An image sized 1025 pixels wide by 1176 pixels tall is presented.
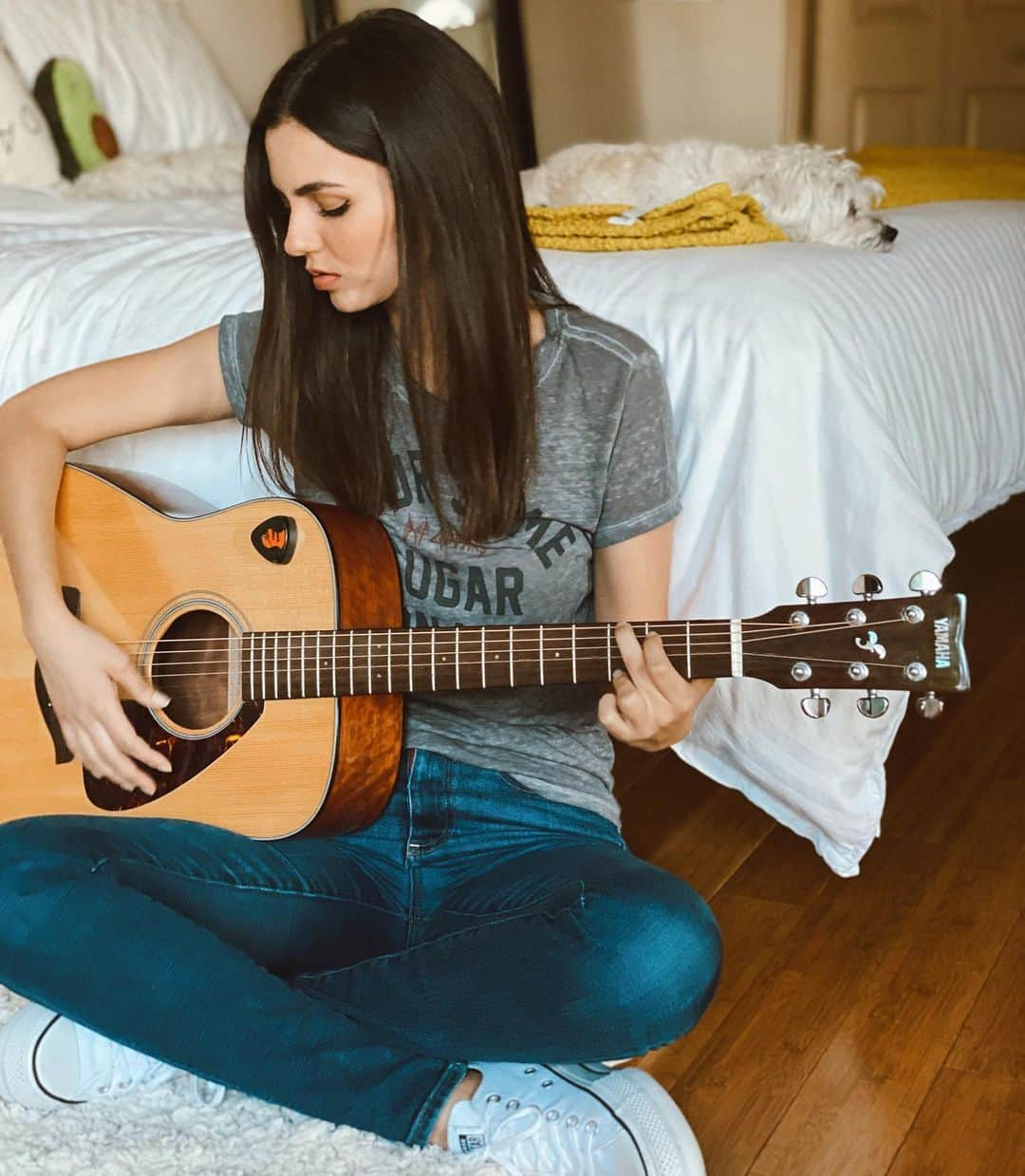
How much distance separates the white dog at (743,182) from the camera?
64.4 inches

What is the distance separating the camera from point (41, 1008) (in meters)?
1.17

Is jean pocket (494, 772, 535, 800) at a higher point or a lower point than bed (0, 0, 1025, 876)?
lower

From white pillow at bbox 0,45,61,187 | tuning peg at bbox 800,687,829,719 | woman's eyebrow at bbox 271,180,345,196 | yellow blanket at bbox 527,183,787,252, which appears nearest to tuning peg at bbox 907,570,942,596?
tuning peg at bbox 800,687,829,719

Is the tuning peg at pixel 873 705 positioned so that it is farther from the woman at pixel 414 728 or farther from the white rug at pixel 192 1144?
the white rug at pixel 192 1144

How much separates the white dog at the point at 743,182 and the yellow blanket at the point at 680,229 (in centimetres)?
5

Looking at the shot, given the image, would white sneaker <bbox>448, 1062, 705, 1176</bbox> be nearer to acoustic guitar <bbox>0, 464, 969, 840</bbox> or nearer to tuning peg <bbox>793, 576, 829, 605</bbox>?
acoustic guitar <bbox>0, 464, 969, 840</bbox>

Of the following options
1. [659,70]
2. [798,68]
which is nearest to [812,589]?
[659,70]

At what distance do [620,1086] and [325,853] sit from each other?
313mm

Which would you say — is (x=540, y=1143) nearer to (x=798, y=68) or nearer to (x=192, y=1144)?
(x=192, y=1144)

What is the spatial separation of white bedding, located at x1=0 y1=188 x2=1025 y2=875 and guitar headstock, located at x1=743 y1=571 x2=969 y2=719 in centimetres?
36

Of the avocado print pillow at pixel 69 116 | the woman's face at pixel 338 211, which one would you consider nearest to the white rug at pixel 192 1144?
the woman's face at pixel 338 211

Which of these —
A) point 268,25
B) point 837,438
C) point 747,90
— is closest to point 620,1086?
point 837,438

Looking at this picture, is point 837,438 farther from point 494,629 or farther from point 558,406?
point 494,629

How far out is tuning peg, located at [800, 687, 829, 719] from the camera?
0.97 m
